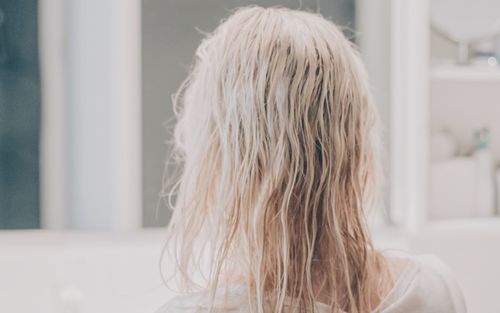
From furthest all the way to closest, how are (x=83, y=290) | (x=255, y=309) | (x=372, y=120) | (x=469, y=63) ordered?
(x=469, y=63) → (x=83, y=290) → (x=372, y=120) → (x=255, y=309)

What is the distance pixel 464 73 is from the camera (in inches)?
60.7

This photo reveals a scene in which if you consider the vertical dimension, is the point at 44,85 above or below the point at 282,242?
above

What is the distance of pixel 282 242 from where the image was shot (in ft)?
2.57

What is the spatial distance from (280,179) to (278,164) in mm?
20

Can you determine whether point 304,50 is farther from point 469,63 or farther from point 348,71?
point 469,63

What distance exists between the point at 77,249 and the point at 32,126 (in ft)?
1.07

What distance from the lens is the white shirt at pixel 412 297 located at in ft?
2.50

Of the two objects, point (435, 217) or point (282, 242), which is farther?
point (435, 217)

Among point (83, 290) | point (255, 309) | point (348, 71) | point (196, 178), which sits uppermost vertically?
point (348, 71)

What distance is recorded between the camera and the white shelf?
1521mm

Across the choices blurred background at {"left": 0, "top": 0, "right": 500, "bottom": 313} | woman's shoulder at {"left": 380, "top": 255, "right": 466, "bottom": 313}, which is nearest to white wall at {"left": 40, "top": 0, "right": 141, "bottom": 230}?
blurred background at {"left": 0, "top": 0, "right": 500, "bottom": 313}

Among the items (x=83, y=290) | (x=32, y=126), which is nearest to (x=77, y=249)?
(x=83, y=290)

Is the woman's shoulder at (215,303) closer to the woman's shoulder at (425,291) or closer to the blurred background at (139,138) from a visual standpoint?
the woman's shoulder at (425,291)

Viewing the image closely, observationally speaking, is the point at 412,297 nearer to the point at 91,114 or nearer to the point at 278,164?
the point at 278,164
